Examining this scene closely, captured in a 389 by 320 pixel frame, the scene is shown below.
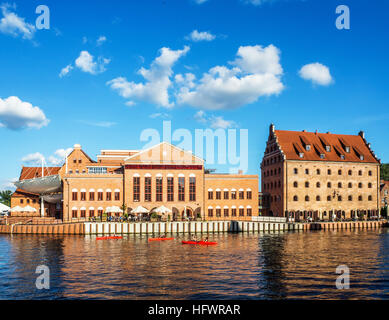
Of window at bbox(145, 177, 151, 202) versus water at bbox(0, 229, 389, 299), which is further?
window at bbox(145, 177, 151, 202)

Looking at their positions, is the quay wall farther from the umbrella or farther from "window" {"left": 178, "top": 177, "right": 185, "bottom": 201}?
"window" {"left": 178, "top": 177, "right": 185, "bottom": 201}

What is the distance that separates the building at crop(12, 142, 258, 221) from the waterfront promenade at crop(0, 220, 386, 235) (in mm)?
6875

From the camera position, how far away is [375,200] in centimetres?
9612

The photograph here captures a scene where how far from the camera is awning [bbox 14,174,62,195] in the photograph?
281 feet

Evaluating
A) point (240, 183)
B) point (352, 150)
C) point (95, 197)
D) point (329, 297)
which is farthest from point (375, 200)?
point (329, 297)

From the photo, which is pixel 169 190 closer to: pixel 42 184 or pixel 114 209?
pixel 114 209

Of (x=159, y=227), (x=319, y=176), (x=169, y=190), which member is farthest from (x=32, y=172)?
(x=319, y=176)

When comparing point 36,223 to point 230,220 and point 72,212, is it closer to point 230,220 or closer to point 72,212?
point 72,212

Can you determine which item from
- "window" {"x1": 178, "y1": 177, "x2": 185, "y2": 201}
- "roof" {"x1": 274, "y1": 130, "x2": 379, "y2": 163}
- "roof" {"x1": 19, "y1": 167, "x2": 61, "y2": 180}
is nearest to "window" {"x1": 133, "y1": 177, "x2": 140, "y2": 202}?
"window" {"x1": 178, "y1": 177, "x2": 185, "y2": 201}

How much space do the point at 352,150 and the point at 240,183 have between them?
34942mm

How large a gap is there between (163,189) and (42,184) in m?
29.4

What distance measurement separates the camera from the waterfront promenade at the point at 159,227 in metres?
68.8

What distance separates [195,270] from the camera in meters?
33.8
